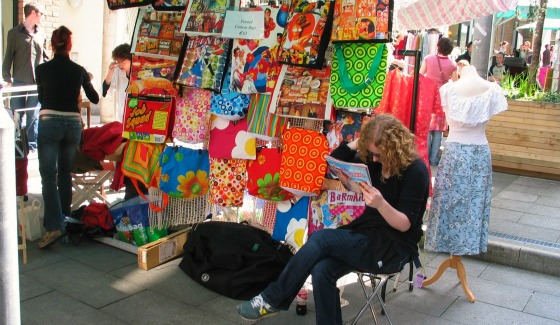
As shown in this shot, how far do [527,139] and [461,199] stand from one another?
4512 millimetres

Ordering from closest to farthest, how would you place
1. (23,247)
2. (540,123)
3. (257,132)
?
(257,132)
(23,247)
(540,123)

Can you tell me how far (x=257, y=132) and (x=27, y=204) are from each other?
2.54m

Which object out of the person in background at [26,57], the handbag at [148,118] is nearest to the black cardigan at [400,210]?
the handbag at [148,118]

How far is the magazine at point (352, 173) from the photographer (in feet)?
11.0

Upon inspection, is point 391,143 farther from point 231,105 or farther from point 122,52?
point 122,52

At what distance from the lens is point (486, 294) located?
15.2 ft

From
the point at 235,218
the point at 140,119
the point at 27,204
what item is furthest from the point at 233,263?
the point at 27,204

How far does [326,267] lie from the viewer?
11.5ft

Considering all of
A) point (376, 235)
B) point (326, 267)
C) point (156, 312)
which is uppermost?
point (376, 235)

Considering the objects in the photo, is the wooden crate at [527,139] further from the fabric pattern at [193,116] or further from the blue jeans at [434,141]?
the fabric pattern at [193,116]

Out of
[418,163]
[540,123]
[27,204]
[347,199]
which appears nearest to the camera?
[418,163]

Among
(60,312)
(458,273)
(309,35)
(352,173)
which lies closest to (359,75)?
(309,35)

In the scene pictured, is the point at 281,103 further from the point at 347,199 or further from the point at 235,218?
the point at 235,218

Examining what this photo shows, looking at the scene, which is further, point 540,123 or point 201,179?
point 540,123
